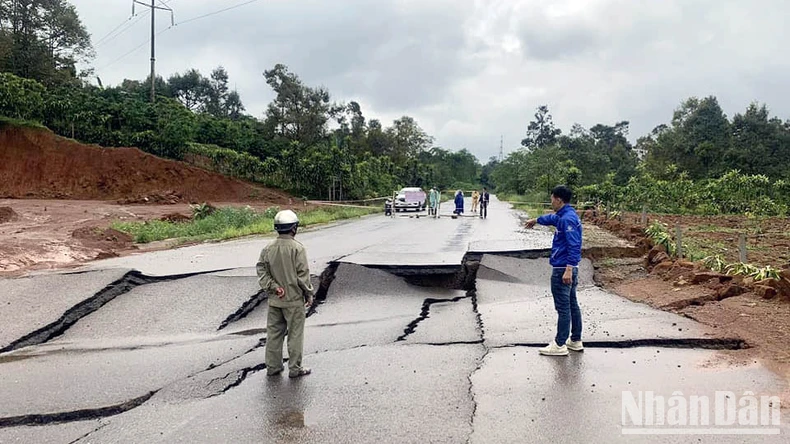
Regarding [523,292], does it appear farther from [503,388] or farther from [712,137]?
[712,137]

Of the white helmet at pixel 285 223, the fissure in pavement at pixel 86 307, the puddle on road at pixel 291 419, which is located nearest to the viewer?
the puddle on road at pixel 291 419

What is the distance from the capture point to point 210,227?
19.7 m

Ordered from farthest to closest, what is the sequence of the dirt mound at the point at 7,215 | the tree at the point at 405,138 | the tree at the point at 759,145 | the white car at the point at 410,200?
the tree at the point at 405,138, the tree at the point at 759,145, the white car at the point at 410,200, the dirt mound at the point at 7,215

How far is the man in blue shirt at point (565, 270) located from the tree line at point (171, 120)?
33.5m

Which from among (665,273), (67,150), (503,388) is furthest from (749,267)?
(67,150)

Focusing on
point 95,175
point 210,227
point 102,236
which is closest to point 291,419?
point 102,236

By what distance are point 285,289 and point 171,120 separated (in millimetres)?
37573

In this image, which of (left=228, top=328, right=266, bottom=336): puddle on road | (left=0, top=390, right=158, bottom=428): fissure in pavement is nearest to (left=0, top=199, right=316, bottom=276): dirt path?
(left=228, top=328, right=266, bottom=336): puddle on road

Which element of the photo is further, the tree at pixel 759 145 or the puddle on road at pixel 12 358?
the tree at pixel 759 145

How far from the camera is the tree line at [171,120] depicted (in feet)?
119

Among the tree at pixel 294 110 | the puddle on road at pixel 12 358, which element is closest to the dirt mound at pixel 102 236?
the puddle on road at pixel 12 358

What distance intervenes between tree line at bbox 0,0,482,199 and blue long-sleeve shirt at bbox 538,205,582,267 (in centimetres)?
3351

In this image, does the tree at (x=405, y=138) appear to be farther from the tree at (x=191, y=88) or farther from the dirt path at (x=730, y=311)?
the dirt path at (x=730, y=311)

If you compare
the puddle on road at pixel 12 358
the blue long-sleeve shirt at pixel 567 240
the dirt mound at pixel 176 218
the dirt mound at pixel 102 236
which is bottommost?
the puddle on road at pixel 12 358
